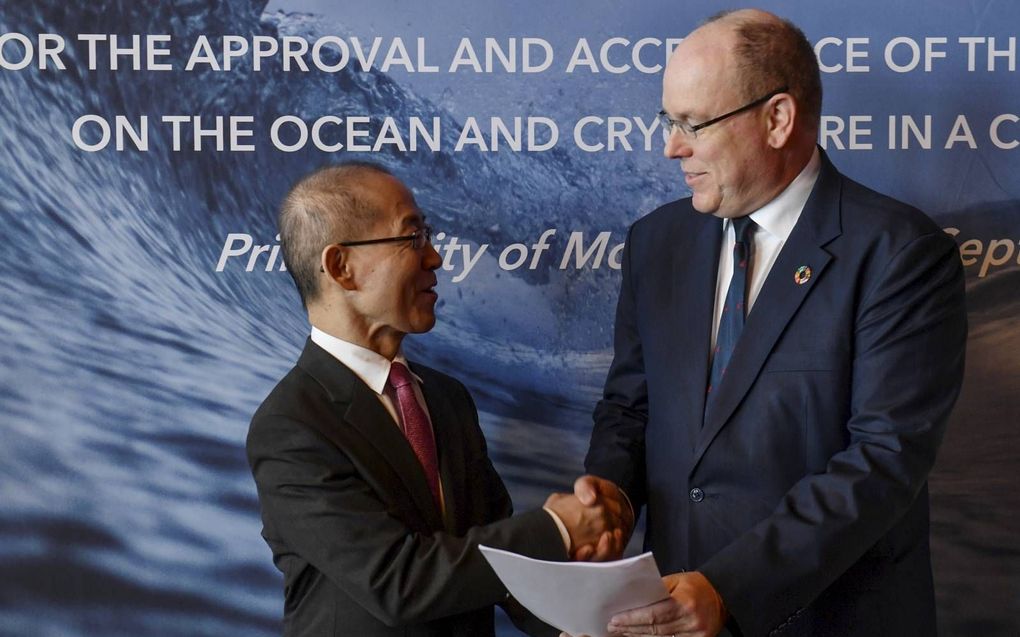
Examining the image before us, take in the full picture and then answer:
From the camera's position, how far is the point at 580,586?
178 centimetres

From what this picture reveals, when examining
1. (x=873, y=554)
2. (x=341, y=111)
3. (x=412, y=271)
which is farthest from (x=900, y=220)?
(x=341, y=111)

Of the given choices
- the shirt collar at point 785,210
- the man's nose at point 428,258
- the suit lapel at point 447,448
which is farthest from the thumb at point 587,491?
the shirt collar at point 785,210

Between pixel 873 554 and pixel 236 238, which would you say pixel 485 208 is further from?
pixel 873 554

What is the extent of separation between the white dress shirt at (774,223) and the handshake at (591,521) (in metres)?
0.37

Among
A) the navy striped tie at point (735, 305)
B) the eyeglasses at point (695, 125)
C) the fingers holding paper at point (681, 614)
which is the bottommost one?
the fingers holding paper at point (681, 614)

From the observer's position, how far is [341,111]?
2848 millimetres

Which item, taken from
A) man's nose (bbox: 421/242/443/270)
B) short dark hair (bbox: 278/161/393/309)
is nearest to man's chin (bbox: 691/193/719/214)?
man's nose (bbox: 421/242/443/270)

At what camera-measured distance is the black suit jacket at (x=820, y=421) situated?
6.65ft

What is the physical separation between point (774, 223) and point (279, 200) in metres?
1.25

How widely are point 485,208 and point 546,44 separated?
43cm

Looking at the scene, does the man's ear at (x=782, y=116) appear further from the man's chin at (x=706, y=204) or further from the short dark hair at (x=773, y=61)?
the man's chin at (x=706, y=204)

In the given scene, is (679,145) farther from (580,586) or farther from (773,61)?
(580,586)

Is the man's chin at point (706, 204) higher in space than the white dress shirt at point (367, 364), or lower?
higher

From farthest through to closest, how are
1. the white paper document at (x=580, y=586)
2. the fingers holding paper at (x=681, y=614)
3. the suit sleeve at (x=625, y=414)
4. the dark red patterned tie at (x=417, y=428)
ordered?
the suit sleeve at (x=625, y=414)
the dark red patterned tie at (x=417, y=428)
the fingers holding paper at (x=681, y=614)
the white paper document at (x=580, y=586)
